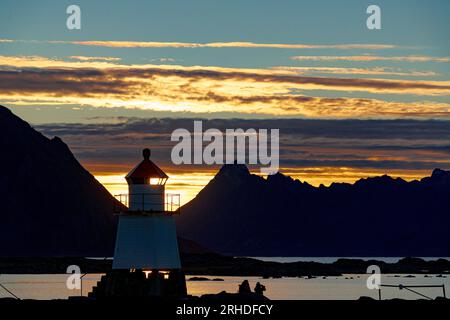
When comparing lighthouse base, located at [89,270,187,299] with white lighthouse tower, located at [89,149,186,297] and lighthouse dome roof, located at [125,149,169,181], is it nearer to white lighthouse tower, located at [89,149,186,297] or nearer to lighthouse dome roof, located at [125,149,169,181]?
white lighthouse tower, located at [89,149,186,297]

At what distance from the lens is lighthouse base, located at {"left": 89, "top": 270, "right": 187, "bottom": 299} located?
164 ft

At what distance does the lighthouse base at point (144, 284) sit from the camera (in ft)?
164

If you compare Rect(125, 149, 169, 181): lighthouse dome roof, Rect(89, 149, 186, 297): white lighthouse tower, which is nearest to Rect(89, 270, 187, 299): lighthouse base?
Rect(89, 149, 186, 297): white lighthouse tower

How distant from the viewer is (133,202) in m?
49.8

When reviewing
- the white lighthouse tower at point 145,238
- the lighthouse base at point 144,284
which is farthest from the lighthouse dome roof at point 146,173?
the lighthouse base at point 144,284

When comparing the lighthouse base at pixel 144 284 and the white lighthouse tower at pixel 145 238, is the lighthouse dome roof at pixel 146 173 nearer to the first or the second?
the white lighthouse tower at pixel 145 238

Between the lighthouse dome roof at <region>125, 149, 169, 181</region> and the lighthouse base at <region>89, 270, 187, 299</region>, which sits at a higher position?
the lighthouse dome roof at <region>125, 149, 169, 181</region>

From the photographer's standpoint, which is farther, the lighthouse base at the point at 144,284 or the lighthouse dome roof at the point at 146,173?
the lighthouse base at the point at 144,284

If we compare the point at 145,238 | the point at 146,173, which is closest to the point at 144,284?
the point at 145,238

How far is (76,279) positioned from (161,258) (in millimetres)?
97592
